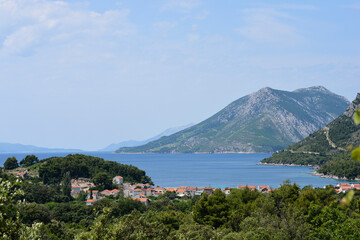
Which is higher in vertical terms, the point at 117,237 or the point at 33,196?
the point at 117,237

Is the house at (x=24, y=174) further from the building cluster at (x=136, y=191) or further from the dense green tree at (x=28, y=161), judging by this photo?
the building cluster at (x=136, y=191)

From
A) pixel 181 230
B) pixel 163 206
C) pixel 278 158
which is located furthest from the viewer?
pixel 278 158

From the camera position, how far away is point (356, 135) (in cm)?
15050

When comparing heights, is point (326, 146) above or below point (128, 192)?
above

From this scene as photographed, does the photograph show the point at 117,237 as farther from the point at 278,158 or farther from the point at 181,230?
the point at 278,158

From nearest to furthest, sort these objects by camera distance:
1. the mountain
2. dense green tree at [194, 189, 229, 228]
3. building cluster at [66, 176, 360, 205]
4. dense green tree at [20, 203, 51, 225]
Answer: dense green tree at [194, 189, 229, 228] < dense green tree at [20, 203, 51, 225] < building cluster at [66, 176, 360, 205] < the mountain

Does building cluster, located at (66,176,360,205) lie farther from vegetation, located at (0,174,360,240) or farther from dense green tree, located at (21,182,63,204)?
vegetation, located at (0,174,360,240)

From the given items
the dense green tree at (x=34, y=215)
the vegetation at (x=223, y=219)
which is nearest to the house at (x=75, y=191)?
the vegetation at (x=223, y=219)

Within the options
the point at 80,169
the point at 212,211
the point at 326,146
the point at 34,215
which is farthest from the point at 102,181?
the point at 326,146

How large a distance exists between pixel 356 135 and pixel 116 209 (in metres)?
127

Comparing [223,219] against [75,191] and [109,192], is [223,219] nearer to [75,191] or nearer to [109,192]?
[109,192]

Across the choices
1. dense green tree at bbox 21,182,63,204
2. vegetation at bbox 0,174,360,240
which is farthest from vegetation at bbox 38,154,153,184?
vegetation at bbox 0,174,360,240

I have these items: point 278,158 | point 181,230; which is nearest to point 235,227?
point 181,230

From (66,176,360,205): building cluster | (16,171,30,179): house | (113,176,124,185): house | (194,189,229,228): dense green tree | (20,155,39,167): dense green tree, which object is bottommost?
(66,176,360,205): building cluster
